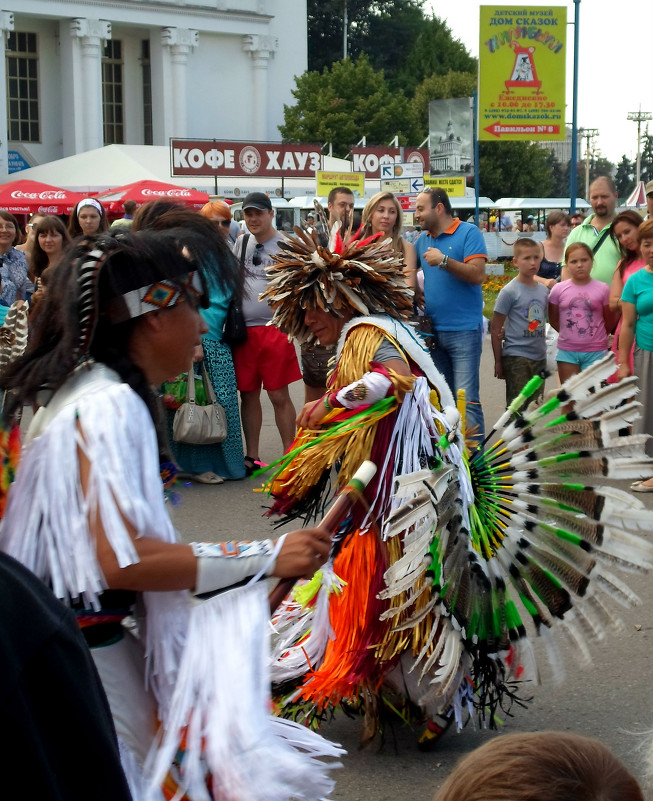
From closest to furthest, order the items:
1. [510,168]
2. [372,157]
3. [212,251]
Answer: [212,251]
[372,157]
[510,168]

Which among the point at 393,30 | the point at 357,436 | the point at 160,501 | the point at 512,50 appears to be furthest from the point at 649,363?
the point at 393,30

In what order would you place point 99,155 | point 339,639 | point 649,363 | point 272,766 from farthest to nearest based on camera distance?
point 99,155
point 649,363
point 339,639
point 272,766

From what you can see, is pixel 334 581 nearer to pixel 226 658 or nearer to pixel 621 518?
Result: pixel 226 658

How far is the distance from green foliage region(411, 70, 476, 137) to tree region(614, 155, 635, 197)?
4033cm

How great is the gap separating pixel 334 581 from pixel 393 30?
7266cm

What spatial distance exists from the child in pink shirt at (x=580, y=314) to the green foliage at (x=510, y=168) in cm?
4927

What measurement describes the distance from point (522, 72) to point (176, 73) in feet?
98.9

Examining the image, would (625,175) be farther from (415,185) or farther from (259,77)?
(415,185)

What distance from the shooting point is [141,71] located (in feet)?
161

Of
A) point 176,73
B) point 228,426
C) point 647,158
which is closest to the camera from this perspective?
point 228,426

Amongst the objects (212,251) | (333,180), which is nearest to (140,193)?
(333,180)

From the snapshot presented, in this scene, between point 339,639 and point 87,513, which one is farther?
point 339,639

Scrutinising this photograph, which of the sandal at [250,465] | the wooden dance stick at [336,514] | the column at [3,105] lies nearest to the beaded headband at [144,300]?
the wooden dance stick at [336,514]

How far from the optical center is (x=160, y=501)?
2.00 meters
